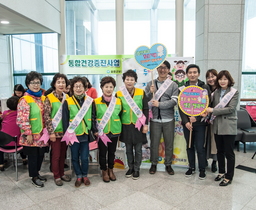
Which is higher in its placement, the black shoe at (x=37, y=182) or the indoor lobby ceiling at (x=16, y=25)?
the indoor lobby ceiling at (x=16, y=25)

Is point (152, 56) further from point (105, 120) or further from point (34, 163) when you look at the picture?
point (34, 163)

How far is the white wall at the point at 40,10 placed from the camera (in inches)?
123

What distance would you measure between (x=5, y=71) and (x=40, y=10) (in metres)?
1.97

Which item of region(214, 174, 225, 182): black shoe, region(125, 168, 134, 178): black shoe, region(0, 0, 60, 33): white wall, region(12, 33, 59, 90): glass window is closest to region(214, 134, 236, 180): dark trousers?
region(214, 174, 225, 182): black shoe

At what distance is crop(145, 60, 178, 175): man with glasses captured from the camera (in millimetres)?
2830

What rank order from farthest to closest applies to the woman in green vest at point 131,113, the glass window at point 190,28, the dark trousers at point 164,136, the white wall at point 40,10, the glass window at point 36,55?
the glass window at point 36,55 < the glass window at point 190,28 < the white wall at point 40,10 < the dark trousers at point 164,136 < the woman in green vest at point 131,113

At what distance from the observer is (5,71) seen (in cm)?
496

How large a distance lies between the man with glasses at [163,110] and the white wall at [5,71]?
3635 mm

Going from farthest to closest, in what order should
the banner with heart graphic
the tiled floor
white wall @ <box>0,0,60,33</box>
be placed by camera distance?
white wall @ <box>0,0,60,33</box>
the banner with heart graphic
the tiled floor

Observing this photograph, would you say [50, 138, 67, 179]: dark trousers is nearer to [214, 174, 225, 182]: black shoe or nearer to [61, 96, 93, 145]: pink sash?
[61, 96, 93, 145]: pink sash

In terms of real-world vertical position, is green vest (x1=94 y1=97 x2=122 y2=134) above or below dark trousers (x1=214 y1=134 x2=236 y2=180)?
above

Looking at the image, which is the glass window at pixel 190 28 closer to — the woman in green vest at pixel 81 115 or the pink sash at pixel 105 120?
the pink sash at pixel 105 120

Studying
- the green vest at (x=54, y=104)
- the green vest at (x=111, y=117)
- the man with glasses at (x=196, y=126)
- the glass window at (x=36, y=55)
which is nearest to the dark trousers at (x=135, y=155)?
the green vest at (x=111, y=117)

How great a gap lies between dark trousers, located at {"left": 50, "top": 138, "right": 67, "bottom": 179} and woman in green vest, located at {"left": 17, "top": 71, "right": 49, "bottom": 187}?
114mm
